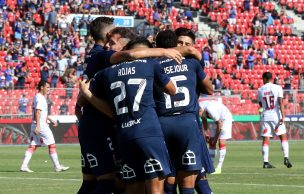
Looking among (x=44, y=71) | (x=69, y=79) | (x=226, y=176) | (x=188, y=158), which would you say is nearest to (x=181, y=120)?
(x=188, y=158)

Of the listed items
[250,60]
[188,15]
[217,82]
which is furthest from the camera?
[188,15]

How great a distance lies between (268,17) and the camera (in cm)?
5859

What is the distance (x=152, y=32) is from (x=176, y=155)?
40577 millimetres

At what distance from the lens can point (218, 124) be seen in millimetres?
21734

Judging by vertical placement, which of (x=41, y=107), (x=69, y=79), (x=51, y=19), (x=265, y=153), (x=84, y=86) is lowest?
(x=69, y=79)

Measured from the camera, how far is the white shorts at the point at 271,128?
24906 millimetres

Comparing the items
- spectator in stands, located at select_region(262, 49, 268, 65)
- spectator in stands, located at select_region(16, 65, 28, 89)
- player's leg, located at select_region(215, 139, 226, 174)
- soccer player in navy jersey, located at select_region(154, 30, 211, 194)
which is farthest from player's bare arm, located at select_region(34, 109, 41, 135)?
spectator in stands, located at select_region(262, 49, 268, 65)

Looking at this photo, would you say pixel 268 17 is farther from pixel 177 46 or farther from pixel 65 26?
pixel 177 46

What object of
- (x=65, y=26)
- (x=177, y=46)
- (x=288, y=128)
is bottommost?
(x=288, y=128)

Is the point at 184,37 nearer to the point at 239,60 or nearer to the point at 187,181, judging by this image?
the point at 187,181

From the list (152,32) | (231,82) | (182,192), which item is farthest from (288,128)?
(182,192)

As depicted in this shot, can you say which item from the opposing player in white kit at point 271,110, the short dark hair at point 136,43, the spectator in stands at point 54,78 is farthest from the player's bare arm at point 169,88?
the spectator in stands at point 54,78

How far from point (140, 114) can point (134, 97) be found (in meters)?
0.21

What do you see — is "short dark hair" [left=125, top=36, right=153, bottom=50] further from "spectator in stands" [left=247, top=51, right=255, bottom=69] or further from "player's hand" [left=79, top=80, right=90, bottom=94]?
"spectator in stands" [left=247, top=51, right=255, bottom=69]
